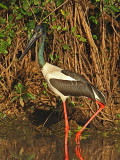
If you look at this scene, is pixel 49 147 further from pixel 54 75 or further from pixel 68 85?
pixel 54 75

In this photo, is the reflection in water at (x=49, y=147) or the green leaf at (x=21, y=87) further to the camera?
the green leaf at (x=21, y=87)

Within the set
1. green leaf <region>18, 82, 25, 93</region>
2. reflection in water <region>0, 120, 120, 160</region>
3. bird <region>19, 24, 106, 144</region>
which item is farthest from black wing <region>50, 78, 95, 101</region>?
green leaf <region>18, 82, 25, 93</region>

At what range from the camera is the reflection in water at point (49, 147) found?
741 cm

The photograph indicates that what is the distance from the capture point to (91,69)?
9.72 meters

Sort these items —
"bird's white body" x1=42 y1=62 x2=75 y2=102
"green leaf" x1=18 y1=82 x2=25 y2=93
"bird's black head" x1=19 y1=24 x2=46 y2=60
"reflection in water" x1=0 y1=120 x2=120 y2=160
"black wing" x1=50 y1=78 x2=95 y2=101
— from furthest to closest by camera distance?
"green leaf" x1=18 y1=82 x2=25 y2=93 < "bird's black head" x1=19 y1=24 x2=46 y2=60 < "bird's white body" x1=42 y1=62 x2=75 y2=102 < "black wing" x1=50 y1=78 x2=95 y2=101 < "reflection in water" x1=0 y1=120 x2=120 y2=160

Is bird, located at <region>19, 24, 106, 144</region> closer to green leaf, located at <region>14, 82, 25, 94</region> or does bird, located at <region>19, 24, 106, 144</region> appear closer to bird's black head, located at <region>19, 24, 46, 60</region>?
bird's black head, located at <region>19, 24, 46, 60</region>

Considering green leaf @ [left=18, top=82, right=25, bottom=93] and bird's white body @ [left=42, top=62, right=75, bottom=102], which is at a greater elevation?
bird's white body @ [left=42, top=62, right=75, bottom=102]

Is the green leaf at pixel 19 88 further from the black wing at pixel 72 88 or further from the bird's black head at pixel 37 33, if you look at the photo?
the black wing at pixel 72 88

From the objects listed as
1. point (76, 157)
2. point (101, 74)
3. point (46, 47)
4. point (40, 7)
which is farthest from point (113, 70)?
point (76, 157)

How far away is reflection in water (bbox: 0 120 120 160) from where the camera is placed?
7410mm

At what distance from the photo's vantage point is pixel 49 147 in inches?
314

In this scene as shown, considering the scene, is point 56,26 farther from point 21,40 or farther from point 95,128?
point 95,128

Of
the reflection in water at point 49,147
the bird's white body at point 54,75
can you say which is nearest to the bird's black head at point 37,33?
the bird's white body at point 54,75

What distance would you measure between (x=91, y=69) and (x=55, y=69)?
90 centimetres
